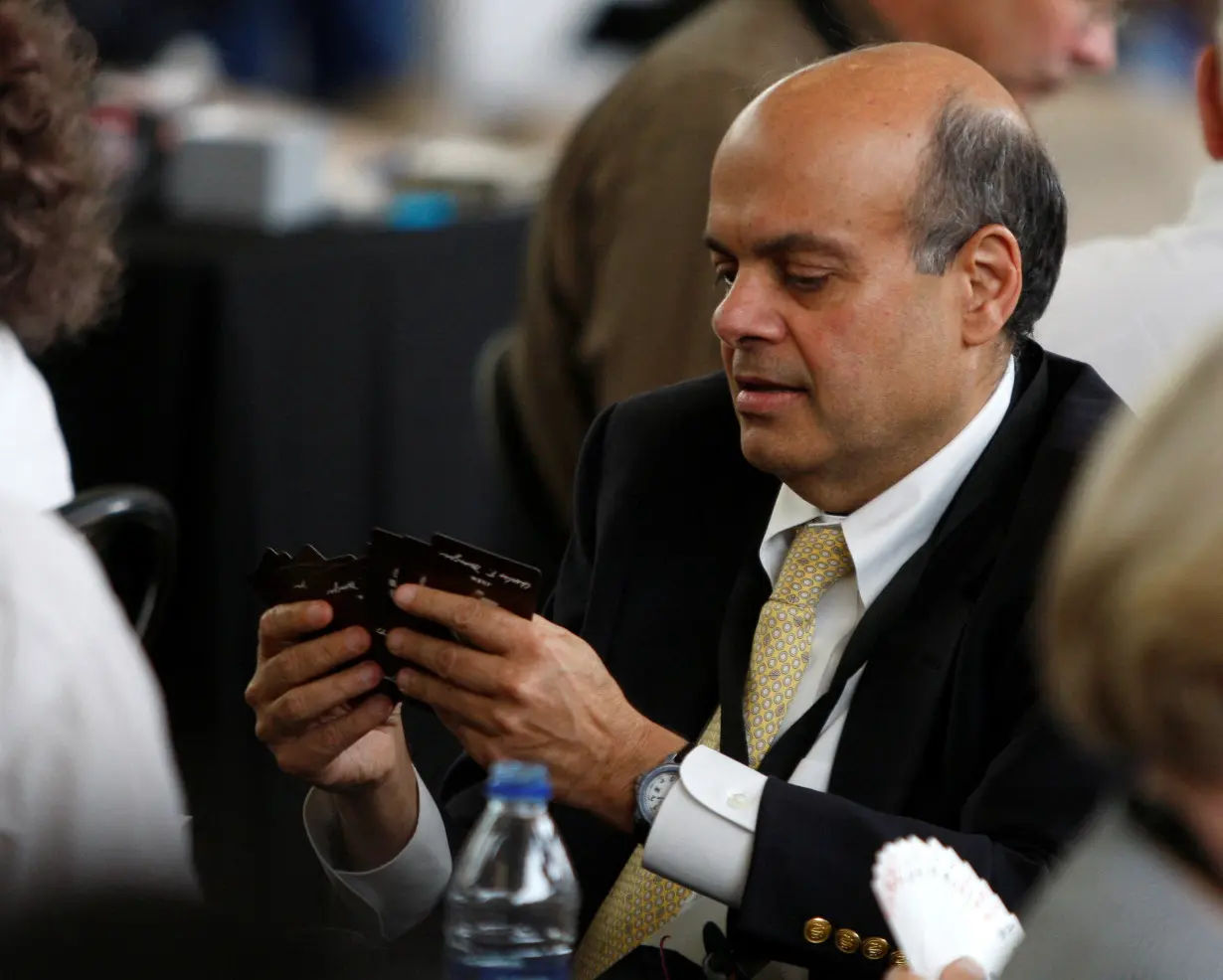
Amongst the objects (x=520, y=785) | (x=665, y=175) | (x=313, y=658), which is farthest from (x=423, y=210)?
(x=520, y=785)

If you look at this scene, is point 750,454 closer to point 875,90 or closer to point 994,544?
point 994,544

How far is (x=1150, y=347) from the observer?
2.38 m

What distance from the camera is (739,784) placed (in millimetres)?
1714

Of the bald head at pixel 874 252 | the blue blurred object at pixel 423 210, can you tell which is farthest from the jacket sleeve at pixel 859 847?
the blue blurred object at pixel 423 210

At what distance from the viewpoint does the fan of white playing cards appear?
50.3 inches

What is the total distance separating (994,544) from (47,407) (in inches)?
54.3

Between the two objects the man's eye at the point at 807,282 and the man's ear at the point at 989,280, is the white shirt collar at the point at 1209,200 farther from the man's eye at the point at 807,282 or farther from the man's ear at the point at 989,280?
the man's eye at the point at 807,282

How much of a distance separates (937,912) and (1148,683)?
373 mm

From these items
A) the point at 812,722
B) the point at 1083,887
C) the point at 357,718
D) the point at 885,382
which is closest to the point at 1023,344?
the point at 885,382

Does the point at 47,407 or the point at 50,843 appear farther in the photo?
the point at 47,407

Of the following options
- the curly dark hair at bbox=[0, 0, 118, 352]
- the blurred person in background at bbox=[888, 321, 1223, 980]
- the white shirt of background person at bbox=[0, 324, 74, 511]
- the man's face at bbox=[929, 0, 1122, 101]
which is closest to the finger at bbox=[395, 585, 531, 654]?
the blurred person in background at bbox=[888, 321, 1223, 980]

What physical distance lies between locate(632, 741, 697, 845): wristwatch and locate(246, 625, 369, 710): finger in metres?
0.30

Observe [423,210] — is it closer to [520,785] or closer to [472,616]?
[472,616]

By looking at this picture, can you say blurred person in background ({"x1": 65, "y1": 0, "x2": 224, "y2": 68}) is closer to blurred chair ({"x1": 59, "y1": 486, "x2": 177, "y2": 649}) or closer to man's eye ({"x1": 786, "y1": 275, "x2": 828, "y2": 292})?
blurred chair ({"x1": 59, "y1": 486, "x2": 177, "y2": 649})
